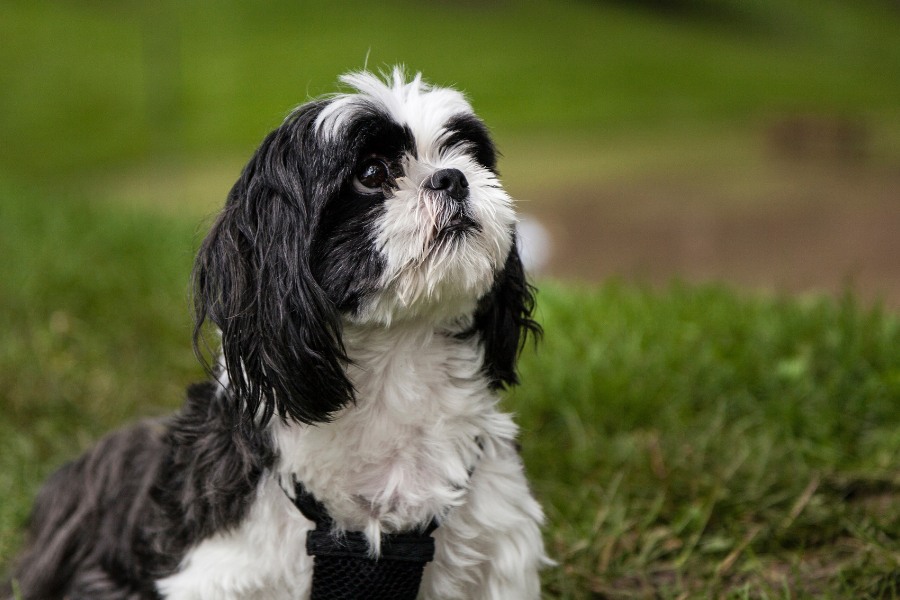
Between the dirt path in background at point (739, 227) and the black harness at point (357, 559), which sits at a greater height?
the dirt path in background at point (739, 227)

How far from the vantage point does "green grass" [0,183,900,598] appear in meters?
3.04

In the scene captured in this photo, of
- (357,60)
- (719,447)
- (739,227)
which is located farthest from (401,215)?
(357,60)

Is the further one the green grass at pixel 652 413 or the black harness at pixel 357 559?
the green grass at pixel 652 413

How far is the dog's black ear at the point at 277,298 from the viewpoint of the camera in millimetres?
2127

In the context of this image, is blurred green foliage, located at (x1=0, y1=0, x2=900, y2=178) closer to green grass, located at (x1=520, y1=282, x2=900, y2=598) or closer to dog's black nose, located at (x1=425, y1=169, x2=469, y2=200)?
green grass, located at (x1=520, y1=282, x2=900, y2=598)

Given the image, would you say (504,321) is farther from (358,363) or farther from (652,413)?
(652,413)

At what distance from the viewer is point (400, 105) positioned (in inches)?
87.3

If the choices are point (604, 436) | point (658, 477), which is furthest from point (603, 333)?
point (658, 477)

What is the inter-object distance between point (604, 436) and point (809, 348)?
1.00 m

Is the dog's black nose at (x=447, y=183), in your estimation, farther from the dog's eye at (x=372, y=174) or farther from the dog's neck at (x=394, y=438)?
the dog's neck at (x=394, y=438)

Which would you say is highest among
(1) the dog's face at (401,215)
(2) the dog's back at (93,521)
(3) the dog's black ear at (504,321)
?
(1) the dog's face at (401,215)

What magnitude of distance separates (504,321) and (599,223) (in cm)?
597

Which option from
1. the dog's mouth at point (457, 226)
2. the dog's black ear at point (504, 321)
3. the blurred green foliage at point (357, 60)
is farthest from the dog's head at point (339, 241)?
the blurred green foliage at point (357, 60)

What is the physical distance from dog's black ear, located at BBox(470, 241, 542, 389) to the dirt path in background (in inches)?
168
